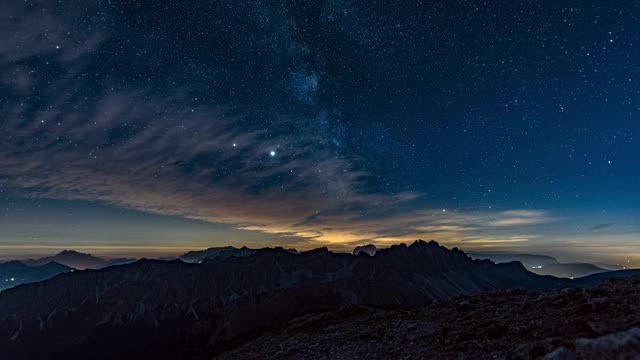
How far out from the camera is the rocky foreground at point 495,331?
12.5 m

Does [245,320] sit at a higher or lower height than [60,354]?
higher

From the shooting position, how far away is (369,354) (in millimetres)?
21078

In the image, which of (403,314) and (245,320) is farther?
(245,320)

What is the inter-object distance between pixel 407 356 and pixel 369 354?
331 centimetres

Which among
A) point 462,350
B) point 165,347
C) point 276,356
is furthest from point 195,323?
point 462,350

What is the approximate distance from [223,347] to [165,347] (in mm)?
43755

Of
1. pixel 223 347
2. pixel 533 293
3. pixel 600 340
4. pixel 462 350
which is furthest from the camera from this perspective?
pixel 223 347

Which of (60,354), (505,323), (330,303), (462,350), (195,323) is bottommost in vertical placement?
(60,354)

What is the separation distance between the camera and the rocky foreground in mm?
12516

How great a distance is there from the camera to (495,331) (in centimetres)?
1691

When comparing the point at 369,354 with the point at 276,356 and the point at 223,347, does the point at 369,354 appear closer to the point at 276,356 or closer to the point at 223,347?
the point at 276,356

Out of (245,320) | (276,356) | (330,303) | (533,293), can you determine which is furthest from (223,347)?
(533,293)

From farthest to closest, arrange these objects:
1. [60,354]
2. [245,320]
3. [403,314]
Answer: [245,320], [60,354], [403,314]

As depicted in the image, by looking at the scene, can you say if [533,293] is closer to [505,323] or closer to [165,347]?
[505,323]
